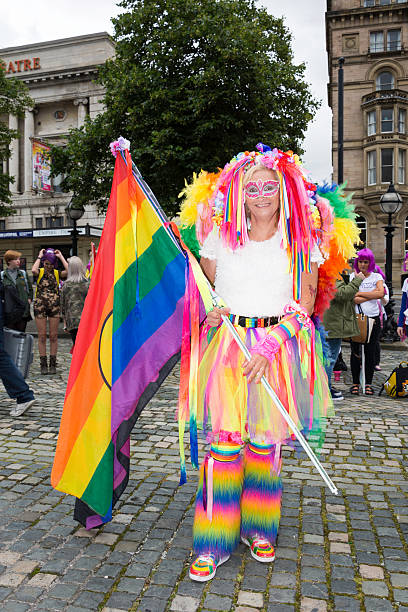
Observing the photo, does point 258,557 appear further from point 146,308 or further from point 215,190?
point 215,190

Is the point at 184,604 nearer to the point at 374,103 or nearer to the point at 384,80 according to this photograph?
the point at 374,103

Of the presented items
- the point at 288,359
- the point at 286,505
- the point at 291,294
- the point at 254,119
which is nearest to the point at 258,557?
the point at 286,505

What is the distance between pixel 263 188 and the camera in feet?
8.70

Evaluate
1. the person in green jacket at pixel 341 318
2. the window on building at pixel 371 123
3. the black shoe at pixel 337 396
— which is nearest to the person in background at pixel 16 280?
the person in green jacket at pixel 341 318

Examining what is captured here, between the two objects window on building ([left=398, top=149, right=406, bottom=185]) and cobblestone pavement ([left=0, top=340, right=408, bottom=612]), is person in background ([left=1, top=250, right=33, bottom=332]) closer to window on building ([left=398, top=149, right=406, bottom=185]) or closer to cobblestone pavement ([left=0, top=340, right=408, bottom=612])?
cobblestone pavement ([left=0, top=340, right=408, bottom=612])

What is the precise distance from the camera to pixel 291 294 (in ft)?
8.82

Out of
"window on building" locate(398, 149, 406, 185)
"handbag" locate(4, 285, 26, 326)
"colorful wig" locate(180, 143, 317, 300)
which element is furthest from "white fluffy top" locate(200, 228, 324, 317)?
"window on building" locate(398, 149, 406, 185)

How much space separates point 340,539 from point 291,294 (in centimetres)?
141

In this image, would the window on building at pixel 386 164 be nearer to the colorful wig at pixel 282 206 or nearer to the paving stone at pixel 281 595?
the colorful wig at pixel 282 206

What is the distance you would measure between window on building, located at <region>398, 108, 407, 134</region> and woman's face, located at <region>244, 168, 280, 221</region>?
1370 inches

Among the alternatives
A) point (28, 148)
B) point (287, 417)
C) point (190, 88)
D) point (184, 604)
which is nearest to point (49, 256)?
point (287, 417)

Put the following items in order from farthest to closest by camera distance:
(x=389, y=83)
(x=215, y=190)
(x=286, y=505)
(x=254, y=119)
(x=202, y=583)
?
1. (x=389, y=83)
2. (x=254, y=119)
3. (x=286, y=505)
4. (x=215, y=190)
5. (x=202, y=583)

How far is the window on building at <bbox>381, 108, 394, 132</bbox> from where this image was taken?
33125mm

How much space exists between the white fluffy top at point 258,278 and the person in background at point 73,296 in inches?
212
